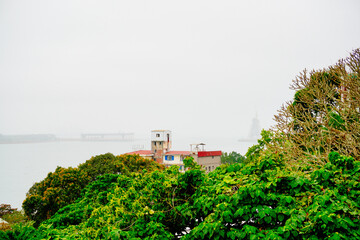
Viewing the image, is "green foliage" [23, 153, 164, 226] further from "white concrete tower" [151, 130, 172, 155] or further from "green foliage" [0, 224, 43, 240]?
"white concrete tower" [151, 130, 172, 155]

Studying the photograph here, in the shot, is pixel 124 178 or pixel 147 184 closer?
pixel 147 184

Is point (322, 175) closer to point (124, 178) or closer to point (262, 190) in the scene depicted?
point (262, 190)

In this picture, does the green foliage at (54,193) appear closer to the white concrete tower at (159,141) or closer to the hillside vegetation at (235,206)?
the hillside vegetation at (235,206)

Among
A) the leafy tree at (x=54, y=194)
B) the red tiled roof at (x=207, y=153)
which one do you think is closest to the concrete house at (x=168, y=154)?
the red tiled roof at (x=207, y=153)

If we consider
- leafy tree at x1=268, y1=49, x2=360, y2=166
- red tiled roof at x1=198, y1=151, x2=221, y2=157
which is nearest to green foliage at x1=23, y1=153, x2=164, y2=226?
leafy tree at x1=268, y1=49, x2=360, y2=166

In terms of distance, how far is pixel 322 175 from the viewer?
4688mm

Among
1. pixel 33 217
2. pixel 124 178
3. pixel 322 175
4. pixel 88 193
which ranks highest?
pixel 322 175

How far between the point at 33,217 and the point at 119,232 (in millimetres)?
16872

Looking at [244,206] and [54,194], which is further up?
[244,206]

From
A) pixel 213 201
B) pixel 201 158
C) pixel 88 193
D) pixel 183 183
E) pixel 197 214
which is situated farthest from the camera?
pixel 201 158

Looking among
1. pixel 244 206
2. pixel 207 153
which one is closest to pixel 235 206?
pixel 244 206

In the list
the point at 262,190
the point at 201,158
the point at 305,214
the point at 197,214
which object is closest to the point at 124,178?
the point at 197,214

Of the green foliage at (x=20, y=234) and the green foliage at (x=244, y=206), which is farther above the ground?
the green foliage at (x=244, y=206)

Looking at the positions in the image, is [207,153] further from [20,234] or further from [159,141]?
[20,234]
